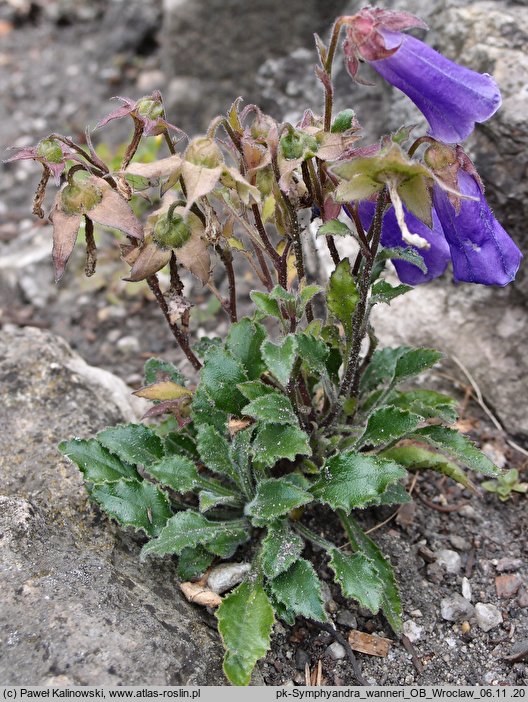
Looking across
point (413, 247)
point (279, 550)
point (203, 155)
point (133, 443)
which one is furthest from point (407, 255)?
point (133, 443)

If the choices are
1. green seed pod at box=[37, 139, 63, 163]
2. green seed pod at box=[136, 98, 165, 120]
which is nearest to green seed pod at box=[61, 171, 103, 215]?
green seed pod at box=[37, 139, 63, 163]

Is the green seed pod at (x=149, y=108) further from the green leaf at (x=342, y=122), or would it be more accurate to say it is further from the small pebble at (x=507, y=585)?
the small pebble at (x=507, y=585)

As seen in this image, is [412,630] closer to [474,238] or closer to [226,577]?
[226,577]

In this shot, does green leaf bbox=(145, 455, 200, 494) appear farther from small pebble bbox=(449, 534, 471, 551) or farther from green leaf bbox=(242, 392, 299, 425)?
small pebble bbox=(449, 534, 471, 551)

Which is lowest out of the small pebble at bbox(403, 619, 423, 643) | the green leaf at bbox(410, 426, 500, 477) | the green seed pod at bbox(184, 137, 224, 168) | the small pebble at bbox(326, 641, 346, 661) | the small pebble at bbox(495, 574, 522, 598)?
the small pebble at bbox(495, 574, 522, 598)

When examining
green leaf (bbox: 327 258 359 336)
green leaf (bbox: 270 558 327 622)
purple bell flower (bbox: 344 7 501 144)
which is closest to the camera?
purple bell flower (bbox: 344 7 501 144)

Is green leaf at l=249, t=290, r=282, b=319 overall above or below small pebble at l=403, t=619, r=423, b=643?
above

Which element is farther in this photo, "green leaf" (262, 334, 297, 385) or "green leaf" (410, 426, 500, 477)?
"green leaf" (410, 426, 500, 477)

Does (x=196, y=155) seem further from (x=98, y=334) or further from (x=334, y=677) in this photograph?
(x=98, y=334)
